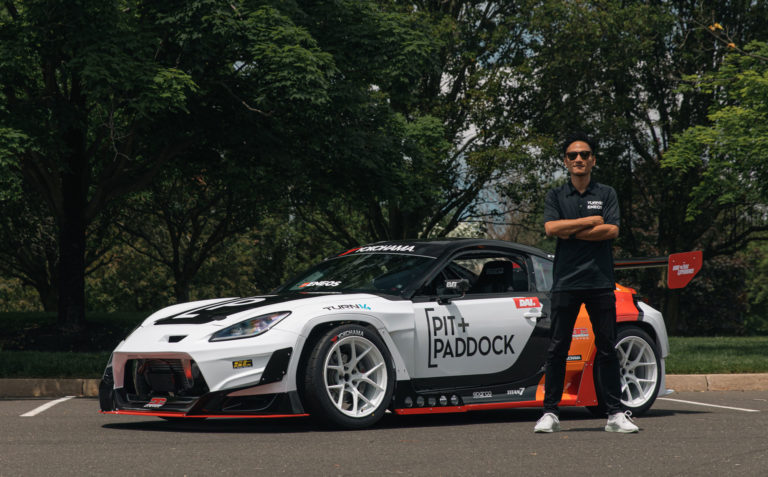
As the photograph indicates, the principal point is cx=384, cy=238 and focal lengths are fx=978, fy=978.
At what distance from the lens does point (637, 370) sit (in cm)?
817

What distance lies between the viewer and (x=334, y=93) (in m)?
16.6

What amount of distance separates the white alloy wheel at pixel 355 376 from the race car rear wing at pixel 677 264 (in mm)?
2434

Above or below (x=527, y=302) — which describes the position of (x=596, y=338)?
below

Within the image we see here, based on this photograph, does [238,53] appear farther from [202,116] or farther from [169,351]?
[169,351]

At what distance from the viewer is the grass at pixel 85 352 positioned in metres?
11.7

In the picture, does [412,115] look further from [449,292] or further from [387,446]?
[387,446]

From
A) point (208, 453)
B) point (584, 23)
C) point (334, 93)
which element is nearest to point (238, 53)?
point (334, 93)

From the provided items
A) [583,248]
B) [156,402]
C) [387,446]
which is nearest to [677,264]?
[583,248]

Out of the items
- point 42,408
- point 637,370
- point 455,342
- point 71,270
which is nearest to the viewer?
point 455,342

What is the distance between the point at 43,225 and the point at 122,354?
2572cm

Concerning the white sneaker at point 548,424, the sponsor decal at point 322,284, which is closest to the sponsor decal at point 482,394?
the white sneaker at point 548,424

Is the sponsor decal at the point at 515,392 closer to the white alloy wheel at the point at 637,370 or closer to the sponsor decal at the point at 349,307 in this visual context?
the white alloy wheel at the point at 637,370

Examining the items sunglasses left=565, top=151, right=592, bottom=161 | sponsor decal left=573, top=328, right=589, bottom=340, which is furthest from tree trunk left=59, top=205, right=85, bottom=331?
sunglasses left=565, top=151, right=592, bottom=161

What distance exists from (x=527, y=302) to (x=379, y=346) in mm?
1469
